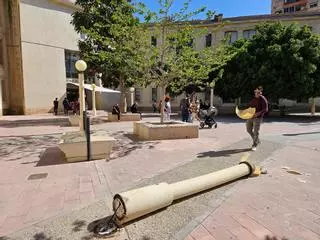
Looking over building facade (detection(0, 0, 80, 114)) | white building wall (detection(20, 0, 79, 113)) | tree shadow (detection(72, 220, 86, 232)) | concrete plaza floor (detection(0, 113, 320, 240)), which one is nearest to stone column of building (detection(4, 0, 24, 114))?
building facade (detection(0, 0, 80, 114))

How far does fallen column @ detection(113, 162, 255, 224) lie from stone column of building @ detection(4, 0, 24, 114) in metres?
21.5

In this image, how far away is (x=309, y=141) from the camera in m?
9.25

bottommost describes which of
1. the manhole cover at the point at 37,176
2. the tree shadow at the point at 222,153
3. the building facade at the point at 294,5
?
the manhole cover at the point at 37,176

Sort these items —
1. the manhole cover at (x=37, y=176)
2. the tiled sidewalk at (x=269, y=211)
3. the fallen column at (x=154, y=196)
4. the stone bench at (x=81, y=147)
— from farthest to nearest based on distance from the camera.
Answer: the stone bench at (x=81, y=147) → the manhole cover at (x=37, y=176) → the fallen column at (x=154, y=196) → the tiled sidewalk at (x=269, y=211)

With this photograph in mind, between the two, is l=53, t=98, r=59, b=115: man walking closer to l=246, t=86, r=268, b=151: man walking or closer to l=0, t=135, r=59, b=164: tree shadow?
l=0, t=135, r=59, b=164: tree shadow

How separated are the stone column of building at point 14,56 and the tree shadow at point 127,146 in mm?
15933

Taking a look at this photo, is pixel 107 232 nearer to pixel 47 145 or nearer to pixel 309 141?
pixel 47 145

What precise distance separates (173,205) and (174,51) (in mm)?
7154

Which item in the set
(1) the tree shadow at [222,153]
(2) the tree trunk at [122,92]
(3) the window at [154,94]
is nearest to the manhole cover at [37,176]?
(1) the tree shadow at [222,153]

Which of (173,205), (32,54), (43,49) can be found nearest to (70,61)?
(43,49)

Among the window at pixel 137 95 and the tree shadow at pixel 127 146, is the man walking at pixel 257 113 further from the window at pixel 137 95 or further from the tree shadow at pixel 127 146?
the window at pixel 137 95

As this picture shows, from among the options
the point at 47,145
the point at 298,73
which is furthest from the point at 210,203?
the point at 298,73

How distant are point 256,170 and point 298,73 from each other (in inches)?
550

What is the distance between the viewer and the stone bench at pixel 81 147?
643cm
